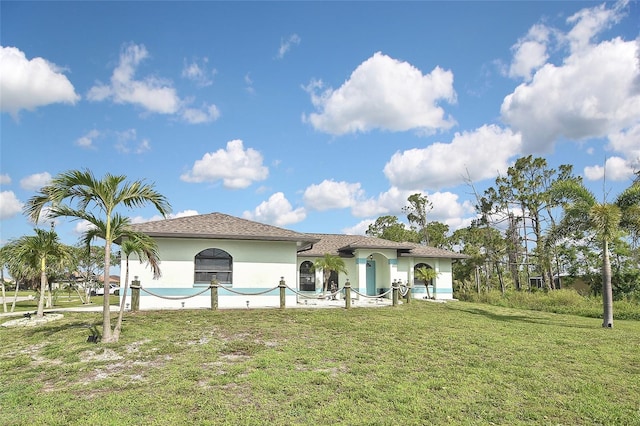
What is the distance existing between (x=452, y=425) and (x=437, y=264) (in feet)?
71.7

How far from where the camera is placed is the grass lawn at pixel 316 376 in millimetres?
5094

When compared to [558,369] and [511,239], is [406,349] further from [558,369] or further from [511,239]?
[511,239]

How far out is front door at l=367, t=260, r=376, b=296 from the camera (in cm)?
2531

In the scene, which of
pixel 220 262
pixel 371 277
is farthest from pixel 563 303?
pixel 220 262

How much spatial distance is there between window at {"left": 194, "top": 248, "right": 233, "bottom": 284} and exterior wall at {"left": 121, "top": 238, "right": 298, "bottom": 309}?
0.71ft

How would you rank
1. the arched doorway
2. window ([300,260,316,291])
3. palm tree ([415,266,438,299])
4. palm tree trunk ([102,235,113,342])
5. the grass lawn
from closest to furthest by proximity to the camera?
1. the grass lawn
2. palm tree trunk ([102,235,113,342])
3. palm tree ([415,266,438,299])
4. window ([300,260,316,291])
5. the arched doorway

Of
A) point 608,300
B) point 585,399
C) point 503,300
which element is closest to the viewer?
point 585,399

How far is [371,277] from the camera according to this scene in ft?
83.9

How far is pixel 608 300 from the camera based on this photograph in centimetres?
1346

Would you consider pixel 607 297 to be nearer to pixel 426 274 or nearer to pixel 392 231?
pixel 426 274

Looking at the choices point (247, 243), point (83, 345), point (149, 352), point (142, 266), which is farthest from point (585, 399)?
point (142, 266)

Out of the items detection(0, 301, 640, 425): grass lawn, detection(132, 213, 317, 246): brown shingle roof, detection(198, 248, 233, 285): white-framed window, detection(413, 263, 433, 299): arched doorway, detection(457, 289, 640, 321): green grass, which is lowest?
detection(457, 289, 640, 321): green grass

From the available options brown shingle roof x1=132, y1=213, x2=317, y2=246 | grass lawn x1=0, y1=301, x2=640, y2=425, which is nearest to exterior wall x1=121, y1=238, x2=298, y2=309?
brown shingle roof x1=132, y1=213, x2=317, y2=246

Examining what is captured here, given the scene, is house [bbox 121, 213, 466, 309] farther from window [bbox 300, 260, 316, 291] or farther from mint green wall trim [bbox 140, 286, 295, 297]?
window [bbox 300, 260, 316, 291]
